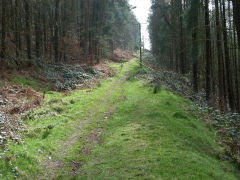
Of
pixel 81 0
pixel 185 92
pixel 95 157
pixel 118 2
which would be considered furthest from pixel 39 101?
pixel 118 2

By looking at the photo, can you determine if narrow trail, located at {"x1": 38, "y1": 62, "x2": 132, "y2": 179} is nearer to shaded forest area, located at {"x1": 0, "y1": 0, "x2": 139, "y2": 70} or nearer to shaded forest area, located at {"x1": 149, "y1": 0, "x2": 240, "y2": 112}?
shaded forest area, located at {"x1": 149, "y1": 0, "x2": 240, "y2": 112}

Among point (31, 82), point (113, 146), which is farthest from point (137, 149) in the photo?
point (31, 82)

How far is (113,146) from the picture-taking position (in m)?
8.27

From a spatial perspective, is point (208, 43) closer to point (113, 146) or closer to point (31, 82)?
point (113, 146)

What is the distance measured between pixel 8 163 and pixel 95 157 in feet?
8.99

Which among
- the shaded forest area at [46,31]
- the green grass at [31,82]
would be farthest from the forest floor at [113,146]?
the shaded forest area at [46,31]

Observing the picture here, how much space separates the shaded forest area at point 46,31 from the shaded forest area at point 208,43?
10451 millimetres

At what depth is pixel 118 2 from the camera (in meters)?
46.8

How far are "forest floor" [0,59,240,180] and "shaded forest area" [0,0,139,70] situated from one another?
743 cm

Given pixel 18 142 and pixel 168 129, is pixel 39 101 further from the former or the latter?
pixel 168 129

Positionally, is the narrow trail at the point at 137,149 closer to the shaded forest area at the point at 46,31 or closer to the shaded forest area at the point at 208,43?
the shaded forest area at the point at 208,43

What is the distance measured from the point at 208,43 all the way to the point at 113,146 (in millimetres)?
12136

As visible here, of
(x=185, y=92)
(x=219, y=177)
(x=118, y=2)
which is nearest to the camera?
(x=219, y=177)

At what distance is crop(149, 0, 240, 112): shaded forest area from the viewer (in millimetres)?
15859
